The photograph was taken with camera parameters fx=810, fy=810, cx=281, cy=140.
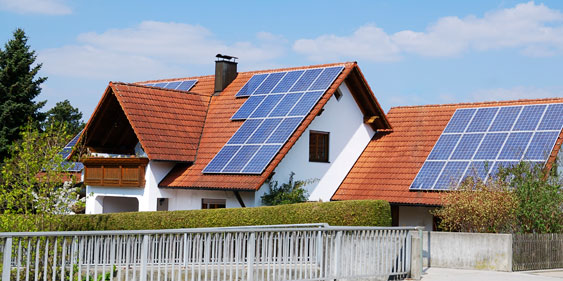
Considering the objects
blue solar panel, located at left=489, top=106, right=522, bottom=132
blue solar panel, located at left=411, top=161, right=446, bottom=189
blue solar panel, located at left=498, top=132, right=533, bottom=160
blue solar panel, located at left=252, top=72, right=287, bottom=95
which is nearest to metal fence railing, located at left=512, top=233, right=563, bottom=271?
blue solar panel, located at left=498, top=132, right=533, bottom=160

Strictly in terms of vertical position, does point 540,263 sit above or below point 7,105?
below

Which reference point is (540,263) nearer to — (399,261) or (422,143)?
(399,261)

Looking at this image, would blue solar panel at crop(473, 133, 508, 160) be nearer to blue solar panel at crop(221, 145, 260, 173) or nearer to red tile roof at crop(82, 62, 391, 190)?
red tile roof at crop(82, 62, 391, 190)

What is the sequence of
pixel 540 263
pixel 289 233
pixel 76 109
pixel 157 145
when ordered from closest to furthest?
pixel 289 233
pixel 540 263
pixel 157 145
pixel 76 109

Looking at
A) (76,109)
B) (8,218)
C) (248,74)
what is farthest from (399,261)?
(76,109)

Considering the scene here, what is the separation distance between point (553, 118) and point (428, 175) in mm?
4735

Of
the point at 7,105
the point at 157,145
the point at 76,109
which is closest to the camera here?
the point at 157,145

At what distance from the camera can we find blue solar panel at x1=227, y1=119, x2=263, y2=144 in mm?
29341

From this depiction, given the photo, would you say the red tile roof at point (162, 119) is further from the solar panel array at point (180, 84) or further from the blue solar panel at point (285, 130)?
the blue solar panel at point (285, 130)

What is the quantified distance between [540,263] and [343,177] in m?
10.6

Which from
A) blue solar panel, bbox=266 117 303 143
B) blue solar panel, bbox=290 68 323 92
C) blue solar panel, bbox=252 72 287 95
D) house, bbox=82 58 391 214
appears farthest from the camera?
blue solar panel, bbox=252 72 287 95

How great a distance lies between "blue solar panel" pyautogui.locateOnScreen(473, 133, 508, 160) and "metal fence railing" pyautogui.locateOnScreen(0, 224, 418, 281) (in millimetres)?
9490

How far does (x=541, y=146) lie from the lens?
26.6 m

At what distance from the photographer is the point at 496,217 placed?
22344mm
